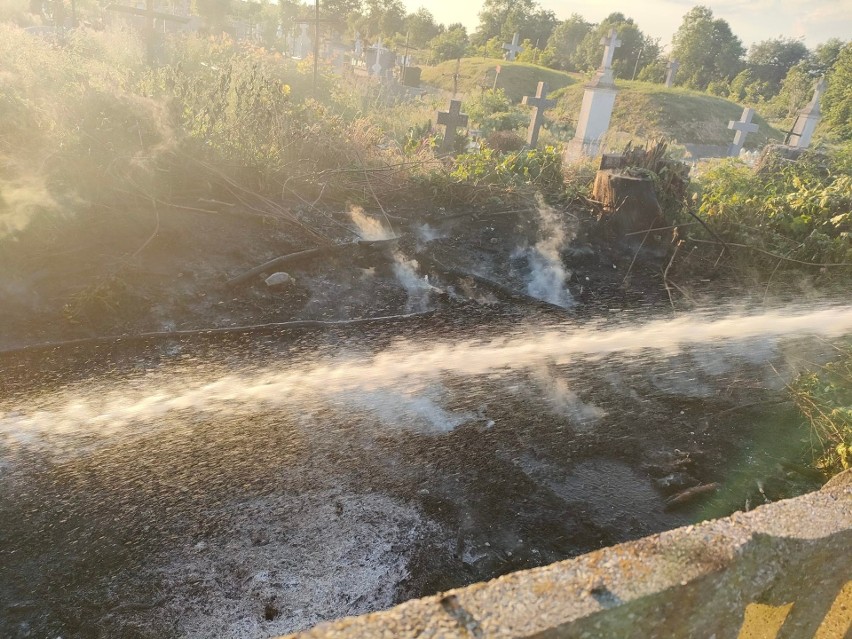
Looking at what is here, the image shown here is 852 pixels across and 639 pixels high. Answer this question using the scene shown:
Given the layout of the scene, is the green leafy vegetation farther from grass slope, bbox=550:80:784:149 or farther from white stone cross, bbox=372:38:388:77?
white stone cross, bbox=372:38:388:77

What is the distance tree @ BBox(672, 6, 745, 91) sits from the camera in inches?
2048

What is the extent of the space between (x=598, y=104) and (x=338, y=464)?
50.8 ft

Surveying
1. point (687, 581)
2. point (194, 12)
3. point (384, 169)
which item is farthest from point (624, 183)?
point (194, 12)

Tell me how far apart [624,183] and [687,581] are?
7151 mm

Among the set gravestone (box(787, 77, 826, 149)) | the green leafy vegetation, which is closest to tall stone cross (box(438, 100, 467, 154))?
the green leafy vegetation

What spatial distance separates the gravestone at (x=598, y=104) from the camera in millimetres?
15508

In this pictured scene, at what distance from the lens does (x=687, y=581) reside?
147 centimetres

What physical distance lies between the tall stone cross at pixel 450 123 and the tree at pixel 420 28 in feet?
141

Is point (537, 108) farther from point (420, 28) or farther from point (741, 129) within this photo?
point (420, 28)

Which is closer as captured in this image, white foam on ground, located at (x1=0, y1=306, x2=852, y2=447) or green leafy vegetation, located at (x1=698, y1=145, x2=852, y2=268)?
white foam on ground, located at (x1=0, y1=306, x2=852, y2=447)

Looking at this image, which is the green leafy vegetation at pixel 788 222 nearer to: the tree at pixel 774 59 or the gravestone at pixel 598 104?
the gravestone at pixel 598 104

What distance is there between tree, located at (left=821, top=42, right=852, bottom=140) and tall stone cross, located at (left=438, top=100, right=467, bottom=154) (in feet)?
82.5

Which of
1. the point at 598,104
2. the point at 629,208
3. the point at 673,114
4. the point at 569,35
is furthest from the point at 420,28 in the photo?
the point at 629,208

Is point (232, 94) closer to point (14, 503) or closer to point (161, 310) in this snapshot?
point (161, 310)
